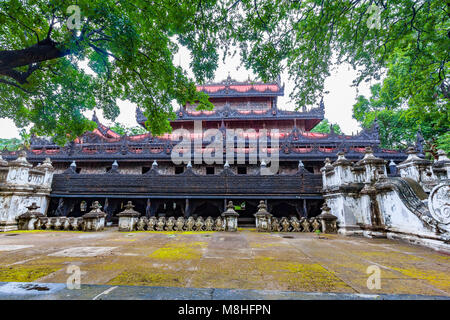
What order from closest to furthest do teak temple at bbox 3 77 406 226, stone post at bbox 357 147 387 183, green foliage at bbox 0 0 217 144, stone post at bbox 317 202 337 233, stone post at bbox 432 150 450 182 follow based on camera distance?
green foliage at bbox 0 0 217 144 < stone post at bbox 357 147 387 183 < stone post at bbox 317 202 337 233 < stone post at bbox 432 150 450 182 < teak temple at bbox 3 77 406 226

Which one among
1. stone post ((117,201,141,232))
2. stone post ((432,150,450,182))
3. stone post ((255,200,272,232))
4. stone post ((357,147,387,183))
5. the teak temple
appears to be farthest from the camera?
the teak temple

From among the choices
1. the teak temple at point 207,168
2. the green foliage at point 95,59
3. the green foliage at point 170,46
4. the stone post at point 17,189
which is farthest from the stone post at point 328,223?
the stone post at point 17,189

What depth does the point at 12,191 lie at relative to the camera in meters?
8.73

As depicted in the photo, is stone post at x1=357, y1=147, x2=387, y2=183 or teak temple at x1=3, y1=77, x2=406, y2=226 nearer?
stone post at x1=357, y1=147, x2=387, y2=183

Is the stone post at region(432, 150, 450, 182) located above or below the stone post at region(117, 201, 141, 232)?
above

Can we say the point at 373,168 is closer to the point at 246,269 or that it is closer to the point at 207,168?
the point at 246,269

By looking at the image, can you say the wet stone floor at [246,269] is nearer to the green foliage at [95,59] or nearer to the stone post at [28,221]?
the green foliage at [95,59]

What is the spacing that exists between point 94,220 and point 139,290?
7979 millimetres

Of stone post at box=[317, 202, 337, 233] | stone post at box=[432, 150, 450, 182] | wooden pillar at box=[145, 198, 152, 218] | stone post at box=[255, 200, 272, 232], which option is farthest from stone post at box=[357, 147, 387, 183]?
wooden pillar at box=[145, 198, 152, 218]

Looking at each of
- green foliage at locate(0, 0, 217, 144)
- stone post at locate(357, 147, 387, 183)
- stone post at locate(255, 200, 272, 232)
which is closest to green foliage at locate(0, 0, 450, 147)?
green foliage at locate(0, 0, 217, 144)

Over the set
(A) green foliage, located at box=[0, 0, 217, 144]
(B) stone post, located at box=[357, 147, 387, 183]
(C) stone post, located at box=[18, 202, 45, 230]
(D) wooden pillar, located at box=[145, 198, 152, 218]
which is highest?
(A) green foliage, located at box=[0, 0, 217, 144]

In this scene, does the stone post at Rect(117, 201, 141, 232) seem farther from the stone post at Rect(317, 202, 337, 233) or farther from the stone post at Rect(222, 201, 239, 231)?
the stone post at Rect(317, 202, 337, 233)

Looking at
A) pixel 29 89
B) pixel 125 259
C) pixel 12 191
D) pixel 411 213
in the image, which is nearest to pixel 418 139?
pixel 411 213
